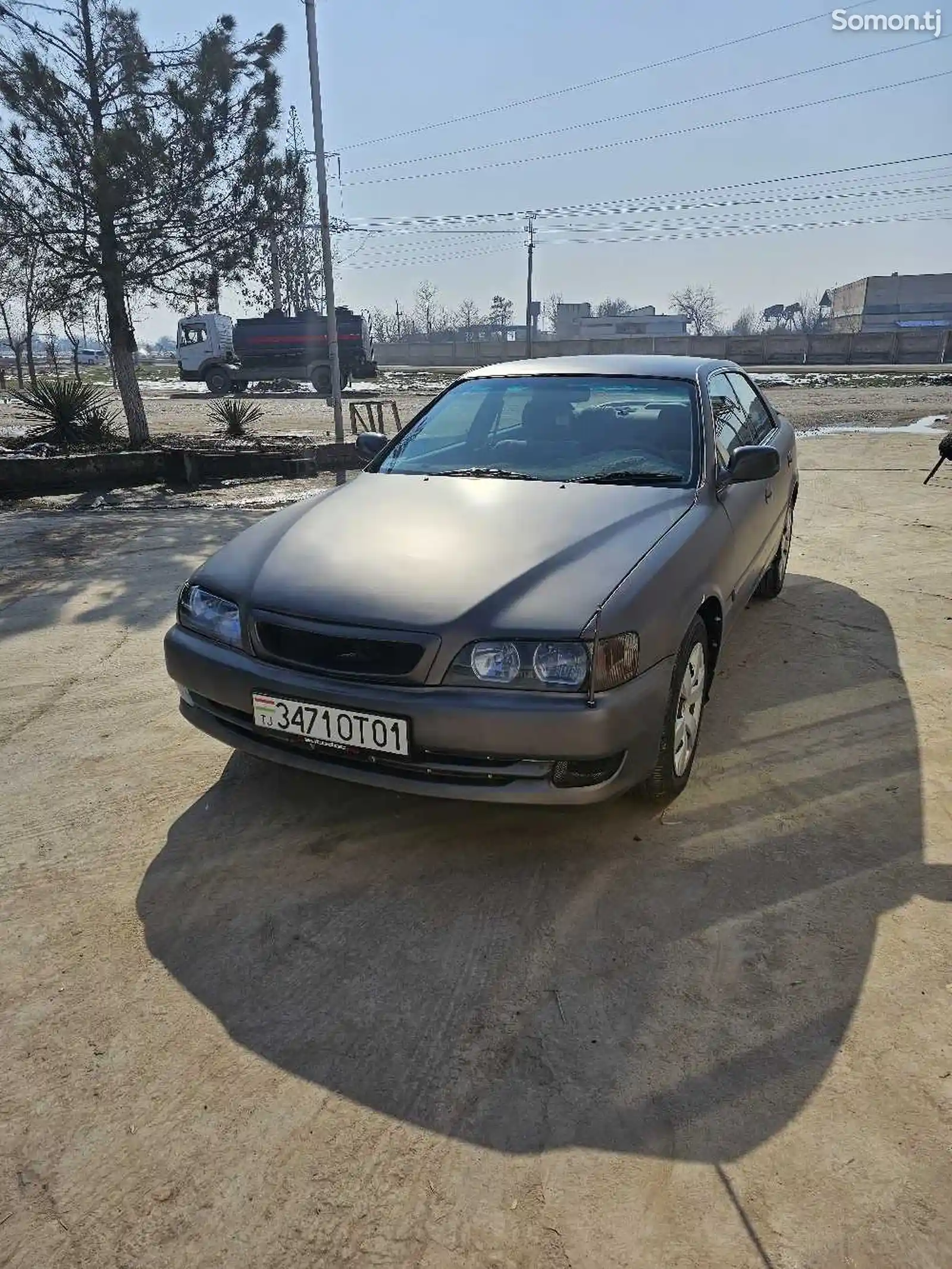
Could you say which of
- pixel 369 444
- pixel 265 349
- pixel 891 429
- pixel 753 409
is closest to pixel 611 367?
pixel 753 409

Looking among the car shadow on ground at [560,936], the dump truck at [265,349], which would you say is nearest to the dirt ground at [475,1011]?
the car shadow on ground at [560,936]

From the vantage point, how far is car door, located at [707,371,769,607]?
3.41m

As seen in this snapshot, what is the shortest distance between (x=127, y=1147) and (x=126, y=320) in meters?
13.7

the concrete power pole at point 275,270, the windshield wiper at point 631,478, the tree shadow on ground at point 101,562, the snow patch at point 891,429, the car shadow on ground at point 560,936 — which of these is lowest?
the car shadow on ground at point 560,936

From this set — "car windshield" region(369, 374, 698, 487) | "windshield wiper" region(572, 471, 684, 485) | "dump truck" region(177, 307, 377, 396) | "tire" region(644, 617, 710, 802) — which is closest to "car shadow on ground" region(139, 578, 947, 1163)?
"tire" region(644, 617, 710, 802)

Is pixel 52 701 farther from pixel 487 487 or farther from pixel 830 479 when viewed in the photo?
pixel 830 479

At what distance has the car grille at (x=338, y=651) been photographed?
2.32 meters

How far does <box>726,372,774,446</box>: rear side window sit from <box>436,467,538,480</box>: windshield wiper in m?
1.66

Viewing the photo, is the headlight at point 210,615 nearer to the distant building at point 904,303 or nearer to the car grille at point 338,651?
the car grille at point 338,651

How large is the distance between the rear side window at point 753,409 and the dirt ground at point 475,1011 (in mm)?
1736

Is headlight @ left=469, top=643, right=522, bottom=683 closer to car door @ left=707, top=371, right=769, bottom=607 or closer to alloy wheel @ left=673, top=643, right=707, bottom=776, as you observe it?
alloy wheel @ left=673, top=643, right=707, bottom=776

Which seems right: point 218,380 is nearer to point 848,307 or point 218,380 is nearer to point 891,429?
point 891,429

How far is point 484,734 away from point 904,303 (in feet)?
267

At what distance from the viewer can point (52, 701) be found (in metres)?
3.70
